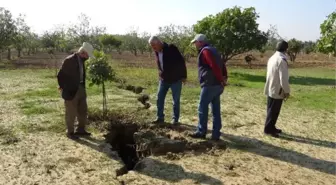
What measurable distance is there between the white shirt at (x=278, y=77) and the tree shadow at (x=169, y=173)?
2607 mm

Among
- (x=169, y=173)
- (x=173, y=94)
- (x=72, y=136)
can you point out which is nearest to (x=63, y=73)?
(x=72, y=136)

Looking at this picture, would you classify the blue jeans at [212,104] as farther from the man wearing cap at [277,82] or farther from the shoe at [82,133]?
the shoe at [82,133]

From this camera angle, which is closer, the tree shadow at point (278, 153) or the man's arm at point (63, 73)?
the tree shadow at point (278, 153)

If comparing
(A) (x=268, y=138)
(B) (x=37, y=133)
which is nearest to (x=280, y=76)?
(A) (x=268, y=138)

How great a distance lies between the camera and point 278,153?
615cm

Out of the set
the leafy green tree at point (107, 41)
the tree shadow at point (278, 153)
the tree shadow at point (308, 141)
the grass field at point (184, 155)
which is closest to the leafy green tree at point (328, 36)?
the grass field at point (184, 155)

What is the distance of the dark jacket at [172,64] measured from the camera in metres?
7.27

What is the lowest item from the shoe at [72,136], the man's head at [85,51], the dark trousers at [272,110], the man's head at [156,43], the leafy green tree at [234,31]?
the shoe at [72,136]

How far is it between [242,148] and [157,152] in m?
1.48

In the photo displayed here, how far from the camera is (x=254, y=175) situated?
17.0ft

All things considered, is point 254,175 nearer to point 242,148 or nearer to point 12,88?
point 242,148

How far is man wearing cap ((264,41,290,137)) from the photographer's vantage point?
6.76 meters

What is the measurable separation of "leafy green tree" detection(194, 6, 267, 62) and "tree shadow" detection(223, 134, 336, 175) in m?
14.9

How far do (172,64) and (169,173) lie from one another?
2711mm
